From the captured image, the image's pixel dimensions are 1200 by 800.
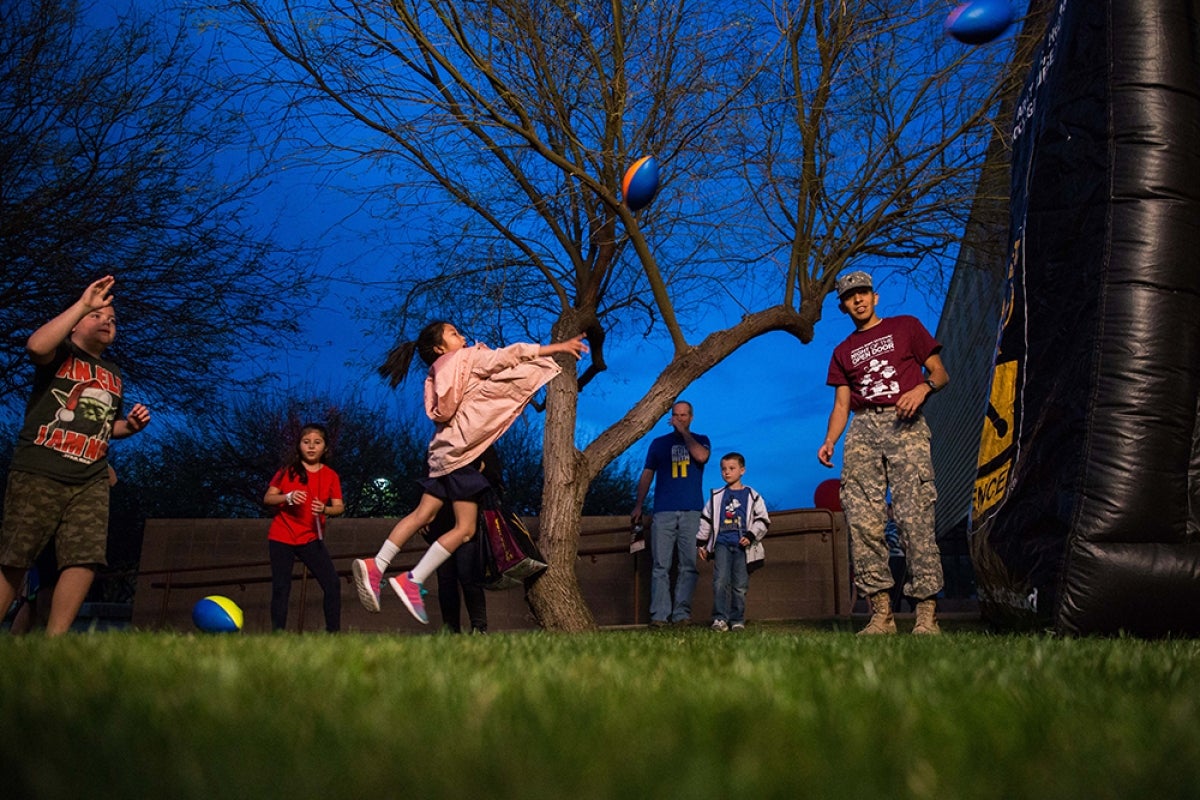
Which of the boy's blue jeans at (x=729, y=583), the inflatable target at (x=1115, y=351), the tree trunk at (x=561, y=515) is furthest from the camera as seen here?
the boy's blue jeans at (x=729, y=583)

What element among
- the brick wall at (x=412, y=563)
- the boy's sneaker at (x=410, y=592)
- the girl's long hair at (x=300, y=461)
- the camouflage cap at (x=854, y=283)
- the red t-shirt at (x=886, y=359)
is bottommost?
the brick wall at (x=412, y=563)

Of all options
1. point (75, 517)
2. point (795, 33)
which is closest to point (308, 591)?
point (75, 517)

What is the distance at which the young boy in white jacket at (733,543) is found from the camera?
415 inches

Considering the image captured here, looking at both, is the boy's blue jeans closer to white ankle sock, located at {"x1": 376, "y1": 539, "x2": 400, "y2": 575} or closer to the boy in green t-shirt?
white ankle sock, located at {"x1": 376, "y1": 539, "x2": 400, "y2": 575}

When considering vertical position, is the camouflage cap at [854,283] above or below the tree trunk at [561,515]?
above

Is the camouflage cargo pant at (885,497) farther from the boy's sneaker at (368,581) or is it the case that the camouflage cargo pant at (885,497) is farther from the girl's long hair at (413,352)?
the boy's sneaker at (368,581)

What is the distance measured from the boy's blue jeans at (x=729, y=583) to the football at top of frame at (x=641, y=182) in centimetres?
410

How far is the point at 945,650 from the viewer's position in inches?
137

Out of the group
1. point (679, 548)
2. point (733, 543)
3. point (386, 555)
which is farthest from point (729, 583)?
point (386, 555)

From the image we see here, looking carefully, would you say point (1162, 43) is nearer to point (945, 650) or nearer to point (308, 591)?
point (945, 650)

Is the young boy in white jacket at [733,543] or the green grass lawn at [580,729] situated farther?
the young boy in white jacket at [733,543]

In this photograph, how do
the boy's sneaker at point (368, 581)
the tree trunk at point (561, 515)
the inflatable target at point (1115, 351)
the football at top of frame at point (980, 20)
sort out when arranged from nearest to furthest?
the inflatable target at point (1115, 351) < the boy's sneaker at point (368, 581) < the football at top of frame at point (980, 20) < the tree trunk at point (561, 515)

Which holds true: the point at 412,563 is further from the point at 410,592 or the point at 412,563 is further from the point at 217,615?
the point at 410,592

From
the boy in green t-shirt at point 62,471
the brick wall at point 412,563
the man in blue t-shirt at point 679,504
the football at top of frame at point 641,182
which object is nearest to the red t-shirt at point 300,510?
the boy in green t-shirt at point 62,471
